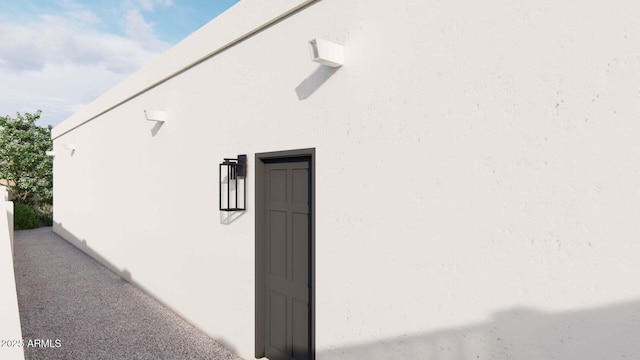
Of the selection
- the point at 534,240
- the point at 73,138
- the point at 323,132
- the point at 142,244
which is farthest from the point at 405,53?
the point at 73,138

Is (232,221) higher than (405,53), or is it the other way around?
(405,53)

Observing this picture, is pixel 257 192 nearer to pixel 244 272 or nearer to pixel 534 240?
pixel 244 272

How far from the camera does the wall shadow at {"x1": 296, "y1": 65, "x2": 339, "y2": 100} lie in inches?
122

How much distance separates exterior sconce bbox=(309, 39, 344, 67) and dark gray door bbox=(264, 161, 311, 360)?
958 millimetres

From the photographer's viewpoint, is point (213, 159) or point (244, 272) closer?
point (244, 272)

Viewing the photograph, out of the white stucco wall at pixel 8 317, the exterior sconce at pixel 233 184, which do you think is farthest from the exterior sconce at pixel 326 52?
the white stucco wall at pixel 8 317

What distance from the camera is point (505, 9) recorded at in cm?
203

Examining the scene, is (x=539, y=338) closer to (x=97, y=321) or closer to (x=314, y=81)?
(x=314, y=81)

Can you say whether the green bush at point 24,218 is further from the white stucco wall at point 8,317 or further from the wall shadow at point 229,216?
the wall shadow at point 229,216

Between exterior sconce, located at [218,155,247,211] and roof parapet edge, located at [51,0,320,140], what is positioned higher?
roof parapet edge, located at [51,0,320,140]

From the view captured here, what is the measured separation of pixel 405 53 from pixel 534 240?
1473 mm

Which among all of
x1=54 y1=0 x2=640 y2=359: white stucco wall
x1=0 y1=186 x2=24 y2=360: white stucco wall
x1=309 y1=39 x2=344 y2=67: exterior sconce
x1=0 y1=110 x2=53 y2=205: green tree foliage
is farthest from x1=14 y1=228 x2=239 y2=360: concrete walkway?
x1=0 y1=110 x2=53 y2=205: green tree foliage

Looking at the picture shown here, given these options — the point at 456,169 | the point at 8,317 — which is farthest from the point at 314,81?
the point at 8,317

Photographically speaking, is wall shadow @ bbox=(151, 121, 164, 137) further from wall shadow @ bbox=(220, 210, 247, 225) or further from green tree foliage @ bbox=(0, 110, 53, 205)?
green tree foliage @ bbox=(0, 110, 53, 205)
